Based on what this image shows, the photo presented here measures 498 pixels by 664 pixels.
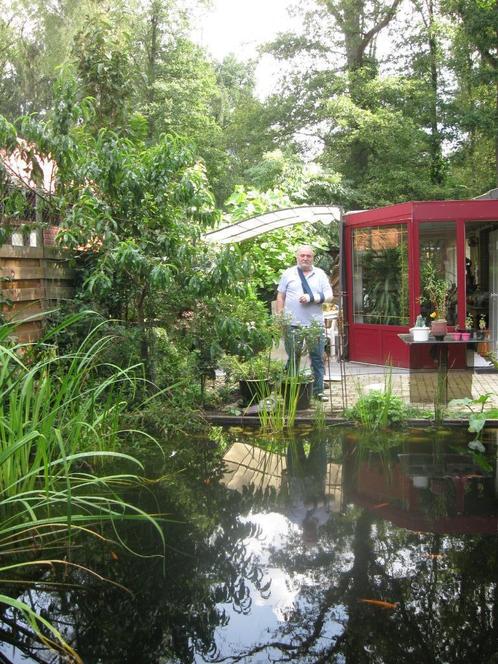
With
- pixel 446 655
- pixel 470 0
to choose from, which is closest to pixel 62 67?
pixel 446 655

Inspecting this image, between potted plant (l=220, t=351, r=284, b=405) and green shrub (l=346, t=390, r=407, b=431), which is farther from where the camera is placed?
potted plant (l=220, t=351, r=284, b=405)

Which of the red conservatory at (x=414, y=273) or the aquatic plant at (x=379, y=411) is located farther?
the red conservatory at (x=414, y=273)

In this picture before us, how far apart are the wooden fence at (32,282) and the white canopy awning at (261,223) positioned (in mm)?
1754

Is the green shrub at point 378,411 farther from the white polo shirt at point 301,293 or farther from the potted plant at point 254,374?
the white polo shirt at point 301,293

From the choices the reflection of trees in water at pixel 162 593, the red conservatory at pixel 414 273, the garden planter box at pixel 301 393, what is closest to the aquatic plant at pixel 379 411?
the garden planter box at pixel 301 393

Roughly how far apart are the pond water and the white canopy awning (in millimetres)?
4127

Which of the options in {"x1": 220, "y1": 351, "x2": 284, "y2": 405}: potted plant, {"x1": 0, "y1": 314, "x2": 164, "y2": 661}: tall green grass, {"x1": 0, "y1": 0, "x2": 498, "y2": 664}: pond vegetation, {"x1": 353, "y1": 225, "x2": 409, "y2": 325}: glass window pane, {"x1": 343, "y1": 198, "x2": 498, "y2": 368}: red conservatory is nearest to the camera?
{"x1": 0, "y1": 0, "x2": 498, "y2": 664}: pond vegetation

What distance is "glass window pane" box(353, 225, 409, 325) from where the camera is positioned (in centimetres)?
947

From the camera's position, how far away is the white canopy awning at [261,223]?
845 centimetres

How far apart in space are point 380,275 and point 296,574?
724 centimetres

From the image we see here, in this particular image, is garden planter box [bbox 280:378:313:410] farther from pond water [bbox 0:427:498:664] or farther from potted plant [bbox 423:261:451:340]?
potted plant [bbox 423:261:451:340]

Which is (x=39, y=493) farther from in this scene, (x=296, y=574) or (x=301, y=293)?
(x=301, y=293)

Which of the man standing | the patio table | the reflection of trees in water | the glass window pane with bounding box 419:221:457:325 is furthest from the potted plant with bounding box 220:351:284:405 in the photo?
the glass window pane with bounding box 419:221:457:325

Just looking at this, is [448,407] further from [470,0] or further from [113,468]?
[470,0]
